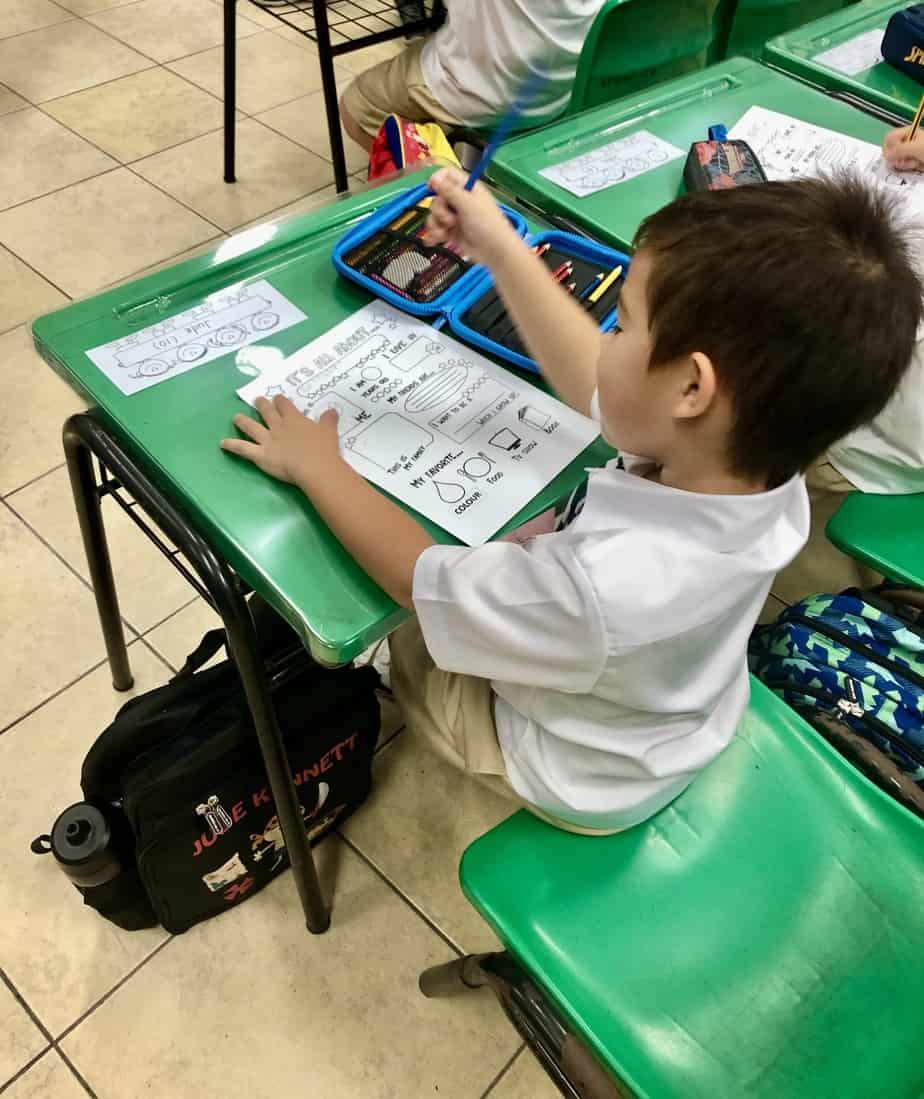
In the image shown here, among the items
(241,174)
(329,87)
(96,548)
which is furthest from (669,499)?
(241,174)

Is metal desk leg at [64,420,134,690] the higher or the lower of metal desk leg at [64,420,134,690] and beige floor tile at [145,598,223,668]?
the higher

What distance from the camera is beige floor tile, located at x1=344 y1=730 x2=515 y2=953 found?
1.25 m

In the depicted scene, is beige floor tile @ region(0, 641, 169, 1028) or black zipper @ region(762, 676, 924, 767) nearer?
black zipper @ region(762, 676, 924, 767)

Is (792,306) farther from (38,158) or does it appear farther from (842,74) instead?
Answer: (38,158)

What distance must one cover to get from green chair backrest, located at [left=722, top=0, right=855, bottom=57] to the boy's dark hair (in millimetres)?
1480

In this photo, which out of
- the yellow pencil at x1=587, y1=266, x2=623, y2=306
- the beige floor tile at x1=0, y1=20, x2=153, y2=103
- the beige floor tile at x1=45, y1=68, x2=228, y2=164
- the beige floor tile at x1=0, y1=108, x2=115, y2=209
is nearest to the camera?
the yellow pencil at x1=587, y1=266, x2=623, y2=306

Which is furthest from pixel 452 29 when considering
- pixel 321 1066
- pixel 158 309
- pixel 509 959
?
pixel 321 1066

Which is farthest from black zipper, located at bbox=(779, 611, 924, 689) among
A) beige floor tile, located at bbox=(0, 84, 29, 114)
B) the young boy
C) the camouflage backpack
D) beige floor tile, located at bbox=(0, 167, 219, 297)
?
beige floor tile, located at bbox=(0, 84, 29, 114)

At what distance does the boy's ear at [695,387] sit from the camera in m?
0.60

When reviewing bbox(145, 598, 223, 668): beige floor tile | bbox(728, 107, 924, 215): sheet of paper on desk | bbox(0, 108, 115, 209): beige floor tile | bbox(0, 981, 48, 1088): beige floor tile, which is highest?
bbox(728, 107, 924, 215): sheet of paper on desk

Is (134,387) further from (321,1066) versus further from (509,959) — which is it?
(321,1066)

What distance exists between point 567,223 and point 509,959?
912 mm

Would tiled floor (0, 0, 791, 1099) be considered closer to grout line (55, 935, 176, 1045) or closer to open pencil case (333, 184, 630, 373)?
grout line (55, 935, 176, 1045)

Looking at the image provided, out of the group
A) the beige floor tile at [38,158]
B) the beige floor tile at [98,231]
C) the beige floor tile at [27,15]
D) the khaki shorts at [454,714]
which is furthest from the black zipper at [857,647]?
the beige floor tile at [27,15]
